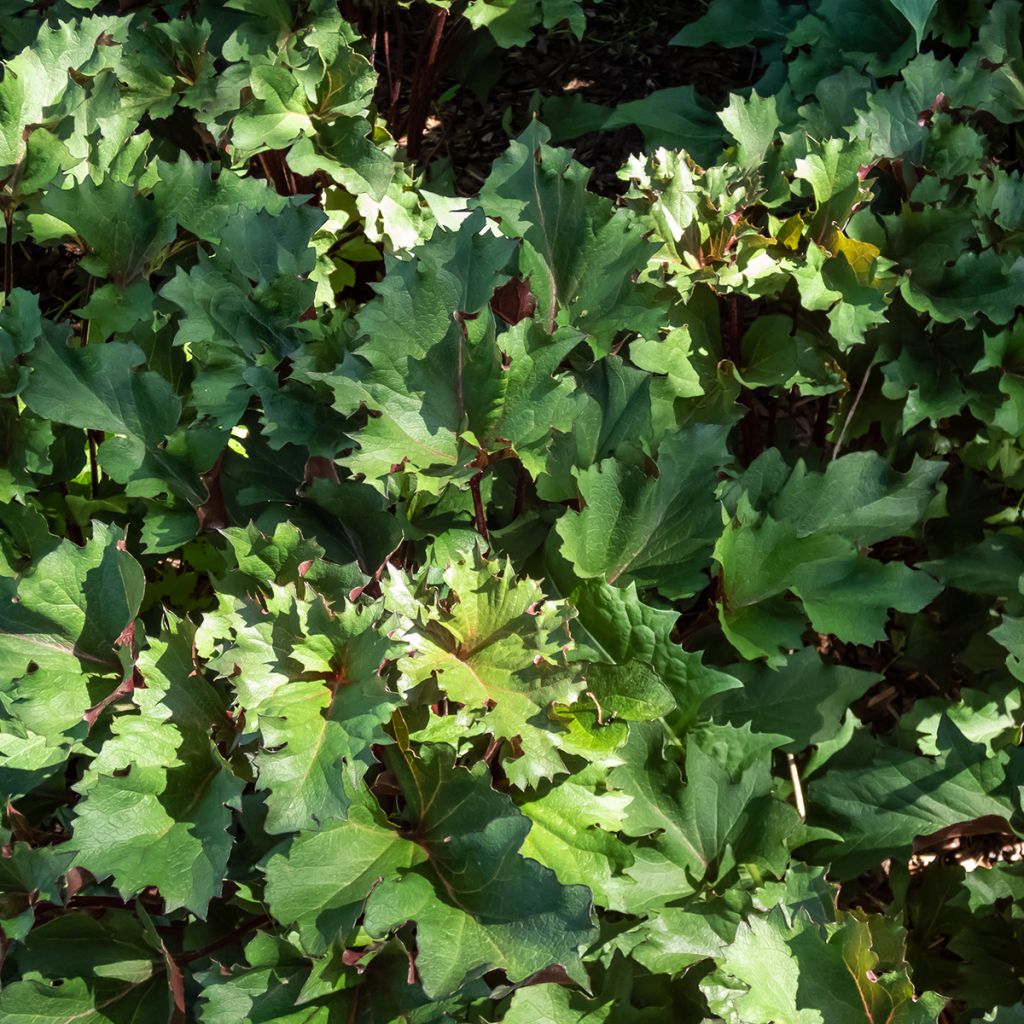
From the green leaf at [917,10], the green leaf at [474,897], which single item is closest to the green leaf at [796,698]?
the green leaf at [474,897]

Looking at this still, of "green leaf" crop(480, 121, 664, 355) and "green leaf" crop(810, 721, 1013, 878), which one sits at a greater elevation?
"green leaf" crop(480, 121, 664, 355)

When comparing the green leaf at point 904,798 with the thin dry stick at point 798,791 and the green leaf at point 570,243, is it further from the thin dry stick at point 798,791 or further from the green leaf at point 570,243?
the green leaf at point 570,243

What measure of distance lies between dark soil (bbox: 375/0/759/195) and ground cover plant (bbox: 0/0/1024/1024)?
70cm

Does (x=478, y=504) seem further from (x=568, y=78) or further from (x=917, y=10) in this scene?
(x=568, y=78)

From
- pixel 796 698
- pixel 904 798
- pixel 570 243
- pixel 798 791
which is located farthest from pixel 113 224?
pixel 904 798

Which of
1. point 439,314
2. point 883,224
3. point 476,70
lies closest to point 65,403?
point 439,314

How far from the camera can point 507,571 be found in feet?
5.29

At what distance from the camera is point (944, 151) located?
88.9 inches

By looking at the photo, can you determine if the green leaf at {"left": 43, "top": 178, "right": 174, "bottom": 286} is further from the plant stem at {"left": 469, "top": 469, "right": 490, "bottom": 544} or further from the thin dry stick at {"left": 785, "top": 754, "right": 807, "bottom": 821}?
the thin dry stick at {"left": 785, "top": 754, "right": 807, "bottom": 821}

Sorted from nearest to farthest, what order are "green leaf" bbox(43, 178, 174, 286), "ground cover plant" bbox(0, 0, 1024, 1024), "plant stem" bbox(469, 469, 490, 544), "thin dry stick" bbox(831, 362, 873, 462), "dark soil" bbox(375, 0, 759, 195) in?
"ground cover plant" bbox(0, 0, 1024, 1024) < "plant stem" bbox(469, 469, 490, 544) < "green leaf" bbox(43, 178, 174, 286) < "thin dry stick" bbox(831, 362, 873, 462) < "dark soil" bbox(375, 0, 759, 195)

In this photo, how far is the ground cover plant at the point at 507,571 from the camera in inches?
61.2

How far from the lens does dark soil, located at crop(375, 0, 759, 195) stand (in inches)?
129

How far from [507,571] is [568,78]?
2.24 meters

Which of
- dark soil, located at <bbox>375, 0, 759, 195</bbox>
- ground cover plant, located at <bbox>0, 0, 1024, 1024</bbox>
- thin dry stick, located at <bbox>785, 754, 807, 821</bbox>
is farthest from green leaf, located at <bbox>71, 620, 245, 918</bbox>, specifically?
dark soil, located at <bbox>375, 0, 759, 195</bbox>
